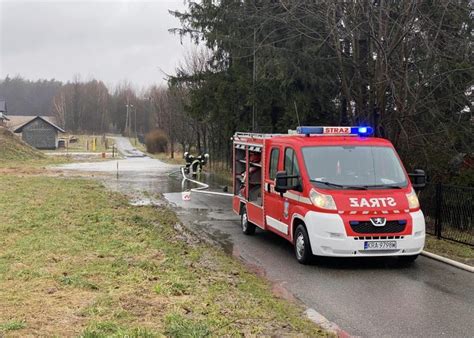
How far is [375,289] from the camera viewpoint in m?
7.26

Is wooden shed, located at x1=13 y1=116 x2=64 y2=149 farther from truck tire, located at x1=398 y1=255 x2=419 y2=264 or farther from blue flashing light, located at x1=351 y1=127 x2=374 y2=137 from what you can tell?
truck tire, located at x1=398 y1=255 x2=419 y2=264

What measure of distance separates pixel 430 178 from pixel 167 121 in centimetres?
4427

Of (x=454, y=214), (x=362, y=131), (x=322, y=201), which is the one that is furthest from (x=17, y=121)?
(x=322, y=201)

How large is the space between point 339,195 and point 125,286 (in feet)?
11.7

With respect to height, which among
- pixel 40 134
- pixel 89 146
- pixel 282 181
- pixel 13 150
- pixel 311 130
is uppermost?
pixel 311 130

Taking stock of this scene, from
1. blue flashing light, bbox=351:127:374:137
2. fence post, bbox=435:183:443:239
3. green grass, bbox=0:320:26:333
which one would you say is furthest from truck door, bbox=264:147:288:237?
green grass, bbox=0:320:26:333

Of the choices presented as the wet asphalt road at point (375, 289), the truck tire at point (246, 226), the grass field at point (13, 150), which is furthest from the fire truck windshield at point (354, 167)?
the grass field at point (13, 150)

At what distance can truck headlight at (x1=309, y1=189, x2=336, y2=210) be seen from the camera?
27.2 ft

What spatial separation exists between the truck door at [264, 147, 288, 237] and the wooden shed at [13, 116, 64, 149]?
268 feet

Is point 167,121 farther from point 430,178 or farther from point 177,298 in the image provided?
point 177,298

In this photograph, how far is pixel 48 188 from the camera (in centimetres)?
2108

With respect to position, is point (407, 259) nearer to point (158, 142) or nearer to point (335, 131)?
point (335, 131)

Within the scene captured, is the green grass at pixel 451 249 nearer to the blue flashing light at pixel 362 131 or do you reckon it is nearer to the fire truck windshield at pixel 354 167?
the fire truck windshield at pixel 354 167

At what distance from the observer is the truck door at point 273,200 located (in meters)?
9.73
